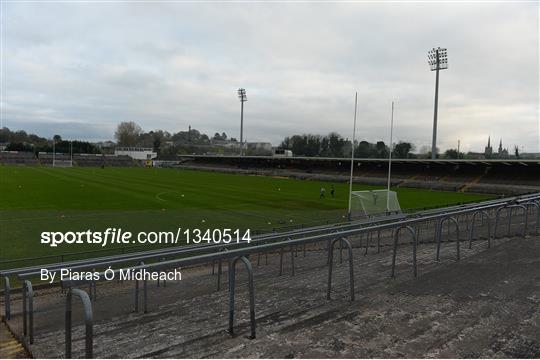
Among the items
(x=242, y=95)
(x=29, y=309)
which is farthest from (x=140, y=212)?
(x=242, y=95)

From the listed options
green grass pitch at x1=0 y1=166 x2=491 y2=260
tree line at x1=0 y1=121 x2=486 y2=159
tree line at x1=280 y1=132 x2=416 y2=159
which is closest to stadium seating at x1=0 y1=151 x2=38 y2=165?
tree line at x1=0 y1=121 x2=486 y2=159

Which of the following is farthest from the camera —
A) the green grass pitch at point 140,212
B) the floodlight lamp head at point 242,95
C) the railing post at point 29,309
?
the floodlight lamp head at point 242,95

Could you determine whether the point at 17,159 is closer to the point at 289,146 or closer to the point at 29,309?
the point at 289,146

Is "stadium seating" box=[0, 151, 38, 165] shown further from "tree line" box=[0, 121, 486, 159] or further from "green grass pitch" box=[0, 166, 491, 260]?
"green grass pitch" box=[0, 166, 491, 260]

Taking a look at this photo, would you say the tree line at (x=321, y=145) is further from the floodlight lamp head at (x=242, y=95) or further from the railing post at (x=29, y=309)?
the railing post at (x=29, y=309)

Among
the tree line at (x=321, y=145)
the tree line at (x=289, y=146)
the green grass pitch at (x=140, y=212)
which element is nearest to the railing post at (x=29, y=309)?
the green grass pitch at (x=140, y=212)

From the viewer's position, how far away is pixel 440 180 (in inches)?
2402

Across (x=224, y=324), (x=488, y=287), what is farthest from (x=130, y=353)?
(x=488, y=287)

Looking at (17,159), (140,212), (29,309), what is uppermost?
(29,309)

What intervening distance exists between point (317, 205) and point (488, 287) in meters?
29.0

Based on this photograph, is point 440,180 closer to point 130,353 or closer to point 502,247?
point 502,247

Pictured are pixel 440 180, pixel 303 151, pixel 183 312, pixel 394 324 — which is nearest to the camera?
pixel 394 324

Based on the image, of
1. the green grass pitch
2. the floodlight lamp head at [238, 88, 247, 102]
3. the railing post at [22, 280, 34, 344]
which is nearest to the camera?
the railing post at [22, 280, 34, 344]

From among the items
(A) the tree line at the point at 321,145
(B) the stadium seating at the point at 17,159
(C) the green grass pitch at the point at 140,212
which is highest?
(A) the tree line at the point at 321,145
